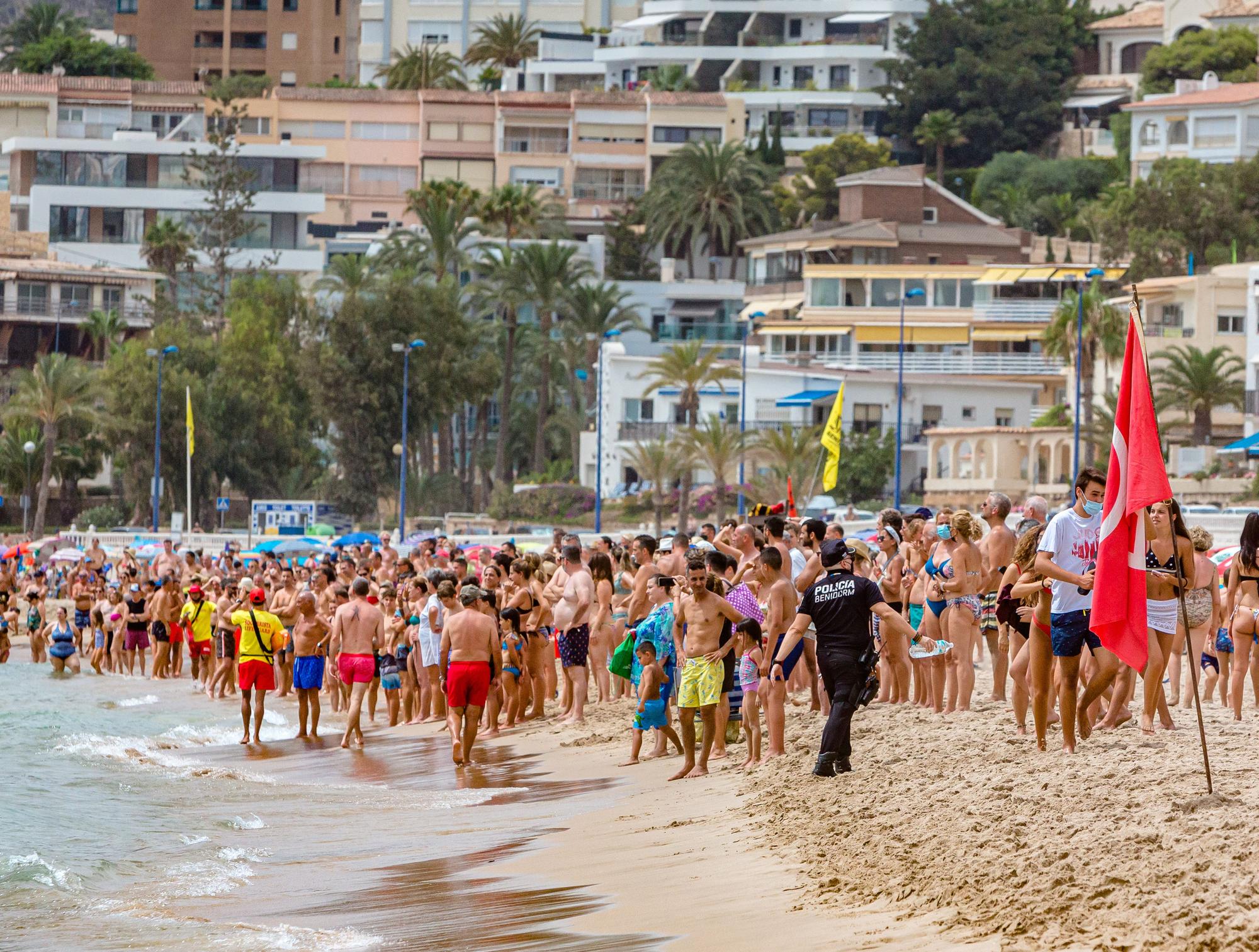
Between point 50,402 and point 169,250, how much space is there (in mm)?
18872

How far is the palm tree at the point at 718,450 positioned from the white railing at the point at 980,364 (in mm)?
16481

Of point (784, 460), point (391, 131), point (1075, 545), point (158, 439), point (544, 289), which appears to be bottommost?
point (1075, 545)

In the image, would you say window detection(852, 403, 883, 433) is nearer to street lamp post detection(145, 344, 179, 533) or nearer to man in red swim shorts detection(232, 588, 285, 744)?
street lamp post detection(145, 344, 179, 533)

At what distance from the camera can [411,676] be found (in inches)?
767

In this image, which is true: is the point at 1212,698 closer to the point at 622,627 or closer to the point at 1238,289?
the point at 622,627

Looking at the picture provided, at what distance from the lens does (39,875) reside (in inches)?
435

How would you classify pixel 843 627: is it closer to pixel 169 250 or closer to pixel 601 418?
pixel 601 418

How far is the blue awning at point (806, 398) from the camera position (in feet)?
217

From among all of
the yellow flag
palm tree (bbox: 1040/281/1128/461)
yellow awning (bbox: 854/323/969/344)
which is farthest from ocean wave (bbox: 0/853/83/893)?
yellow awning (bbox: 854/323/969/344)

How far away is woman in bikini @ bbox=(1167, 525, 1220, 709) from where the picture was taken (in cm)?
1254

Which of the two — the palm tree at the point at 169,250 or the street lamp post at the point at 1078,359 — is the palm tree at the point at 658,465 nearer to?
the street lamp post at the point at 1078,359

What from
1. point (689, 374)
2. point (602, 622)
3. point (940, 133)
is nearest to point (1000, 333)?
point (689, 374)

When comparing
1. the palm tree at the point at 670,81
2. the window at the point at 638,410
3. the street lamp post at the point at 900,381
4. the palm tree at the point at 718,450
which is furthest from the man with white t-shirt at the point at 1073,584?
the palm tree at the point at 670,81

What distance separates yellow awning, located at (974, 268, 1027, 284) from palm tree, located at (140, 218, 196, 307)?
34609 millimetres
